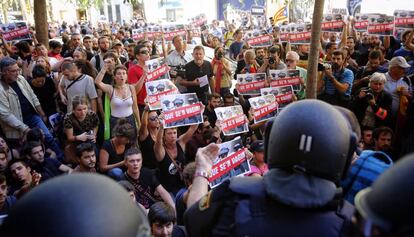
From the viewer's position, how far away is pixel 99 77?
559 cm

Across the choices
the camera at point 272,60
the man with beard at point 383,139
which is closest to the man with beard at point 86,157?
the man with beard at point 383,139

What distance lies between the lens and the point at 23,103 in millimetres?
5250

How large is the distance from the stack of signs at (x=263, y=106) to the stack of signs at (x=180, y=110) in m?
0.72

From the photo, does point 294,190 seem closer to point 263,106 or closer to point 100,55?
point 263,106

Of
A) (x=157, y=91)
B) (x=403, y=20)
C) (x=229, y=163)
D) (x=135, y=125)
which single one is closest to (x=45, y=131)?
(x=135, y=125)

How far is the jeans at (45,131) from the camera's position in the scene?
5.07 m

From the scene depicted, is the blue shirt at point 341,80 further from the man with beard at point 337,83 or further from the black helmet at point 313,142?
the black helmet at point 313,142

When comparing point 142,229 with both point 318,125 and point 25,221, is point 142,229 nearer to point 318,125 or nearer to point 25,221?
point 25,221

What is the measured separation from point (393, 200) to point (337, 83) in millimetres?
5250

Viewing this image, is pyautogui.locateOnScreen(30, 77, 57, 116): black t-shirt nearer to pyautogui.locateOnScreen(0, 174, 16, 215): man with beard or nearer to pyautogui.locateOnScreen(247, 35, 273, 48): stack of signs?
pyautogui.locateOnScreen(0, 174, 16, 215): man with beard

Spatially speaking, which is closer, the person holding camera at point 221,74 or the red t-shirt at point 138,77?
the red t-shirt at point 138,77

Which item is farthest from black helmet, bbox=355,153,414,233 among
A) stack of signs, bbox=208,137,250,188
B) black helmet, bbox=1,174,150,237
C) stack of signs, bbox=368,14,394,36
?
stack of signs, bbox=368,14,394,36

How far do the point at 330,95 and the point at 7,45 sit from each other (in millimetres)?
6341

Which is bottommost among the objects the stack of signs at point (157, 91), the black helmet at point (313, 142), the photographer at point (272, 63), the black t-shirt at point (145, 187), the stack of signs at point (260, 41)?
the black t-shirt at point (145, 187)
